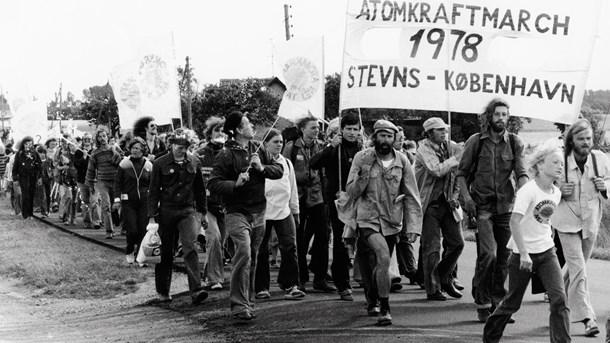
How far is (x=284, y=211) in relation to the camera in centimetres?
1052

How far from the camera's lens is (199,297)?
10562mm

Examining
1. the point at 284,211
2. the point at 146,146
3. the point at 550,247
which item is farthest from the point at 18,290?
the point at 550,247

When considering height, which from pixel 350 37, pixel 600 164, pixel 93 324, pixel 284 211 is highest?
pixel 350 37

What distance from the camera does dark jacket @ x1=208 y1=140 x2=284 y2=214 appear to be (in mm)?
9516

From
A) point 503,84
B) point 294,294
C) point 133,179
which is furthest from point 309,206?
point 133,179

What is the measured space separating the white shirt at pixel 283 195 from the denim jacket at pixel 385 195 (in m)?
1.46

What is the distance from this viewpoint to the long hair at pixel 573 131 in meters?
8.72

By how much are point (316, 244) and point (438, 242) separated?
1.53 meters

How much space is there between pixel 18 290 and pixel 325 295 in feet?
15.9

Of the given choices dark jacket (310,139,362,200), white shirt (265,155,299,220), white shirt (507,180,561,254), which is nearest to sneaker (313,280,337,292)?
white shirt (265,155,299,220)

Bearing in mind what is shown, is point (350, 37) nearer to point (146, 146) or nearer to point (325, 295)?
point (325, 295)

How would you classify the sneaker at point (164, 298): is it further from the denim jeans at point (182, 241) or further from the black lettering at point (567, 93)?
the black lettering at point (567, 93)

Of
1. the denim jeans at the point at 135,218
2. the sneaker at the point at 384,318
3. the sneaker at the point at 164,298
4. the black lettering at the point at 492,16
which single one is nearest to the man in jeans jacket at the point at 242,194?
the sneaker at the point at 384,318

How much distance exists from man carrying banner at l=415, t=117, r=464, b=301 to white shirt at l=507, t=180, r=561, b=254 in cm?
265
